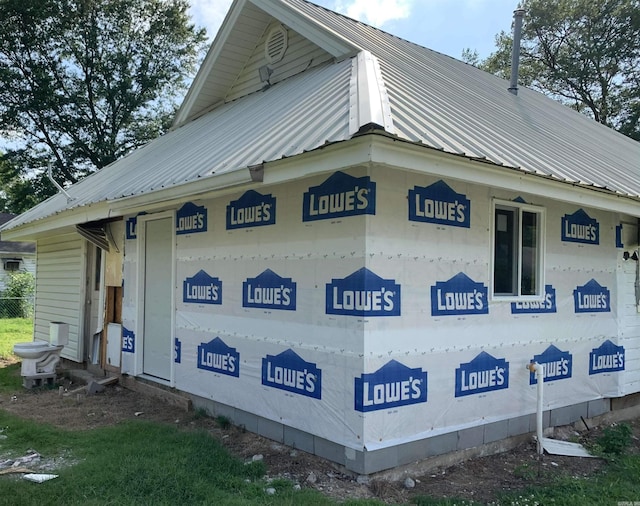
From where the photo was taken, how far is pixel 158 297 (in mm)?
7945

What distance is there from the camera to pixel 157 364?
25.9 ft

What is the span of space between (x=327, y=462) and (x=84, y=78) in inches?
1016

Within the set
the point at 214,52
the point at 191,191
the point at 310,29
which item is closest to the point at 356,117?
the point at 191,191

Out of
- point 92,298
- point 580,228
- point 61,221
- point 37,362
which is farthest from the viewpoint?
point 92,298

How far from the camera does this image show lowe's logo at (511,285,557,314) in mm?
6047

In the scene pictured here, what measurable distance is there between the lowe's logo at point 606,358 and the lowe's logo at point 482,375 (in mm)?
1923

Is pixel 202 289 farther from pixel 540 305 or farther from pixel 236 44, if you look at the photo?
pixel 236 44

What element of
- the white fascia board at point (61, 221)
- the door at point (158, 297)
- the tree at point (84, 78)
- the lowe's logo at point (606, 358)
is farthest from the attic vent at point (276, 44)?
the tree at point (84, 78)

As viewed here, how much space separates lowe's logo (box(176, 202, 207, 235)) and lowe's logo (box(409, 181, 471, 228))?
303 cm

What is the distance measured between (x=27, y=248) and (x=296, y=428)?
31215 millimetres

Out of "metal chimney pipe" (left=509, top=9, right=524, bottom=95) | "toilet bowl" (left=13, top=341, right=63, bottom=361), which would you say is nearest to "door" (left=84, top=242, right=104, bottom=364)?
"toilet bowl" (left=13, top=341, right=63, bottom=361)

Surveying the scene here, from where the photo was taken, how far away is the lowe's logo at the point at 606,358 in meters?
7.04

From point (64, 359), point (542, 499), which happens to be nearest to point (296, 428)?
point (542, 499)

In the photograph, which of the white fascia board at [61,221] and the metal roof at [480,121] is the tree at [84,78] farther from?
the metal roof at [480,121]
